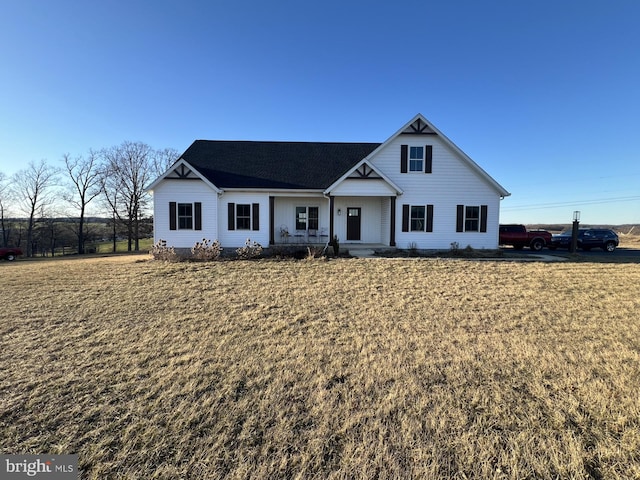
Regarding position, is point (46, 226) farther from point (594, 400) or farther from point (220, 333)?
point (594, 400)

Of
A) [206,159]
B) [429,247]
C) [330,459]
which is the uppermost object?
[206,159]

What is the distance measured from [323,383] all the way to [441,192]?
1448 centimetres

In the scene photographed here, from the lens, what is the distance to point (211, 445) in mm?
2941

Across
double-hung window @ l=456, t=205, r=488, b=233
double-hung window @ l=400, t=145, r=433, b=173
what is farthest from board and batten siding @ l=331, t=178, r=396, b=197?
double-hung window @ l=456, t=205, r=488, b=233

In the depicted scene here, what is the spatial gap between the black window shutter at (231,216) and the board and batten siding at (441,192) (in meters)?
7.87

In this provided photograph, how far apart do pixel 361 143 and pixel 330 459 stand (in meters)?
20.6

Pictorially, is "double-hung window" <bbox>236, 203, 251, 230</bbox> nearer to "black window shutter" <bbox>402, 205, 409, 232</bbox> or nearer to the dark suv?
"black window shutter" <bbox>402, 205, 409, 232</bbox>

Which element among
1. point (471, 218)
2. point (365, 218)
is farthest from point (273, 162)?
point (471, 218)

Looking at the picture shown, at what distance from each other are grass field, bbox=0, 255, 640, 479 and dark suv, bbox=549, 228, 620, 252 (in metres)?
14.5

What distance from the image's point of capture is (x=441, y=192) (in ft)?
53.2

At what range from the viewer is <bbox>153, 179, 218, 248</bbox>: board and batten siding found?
1513 cm

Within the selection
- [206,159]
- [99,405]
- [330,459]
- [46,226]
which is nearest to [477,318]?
[330,459]

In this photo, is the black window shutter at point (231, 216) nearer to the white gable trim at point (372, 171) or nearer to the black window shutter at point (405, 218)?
the white gable trim at point (372, 171)

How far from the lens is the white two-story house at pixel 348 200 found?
1540cm
